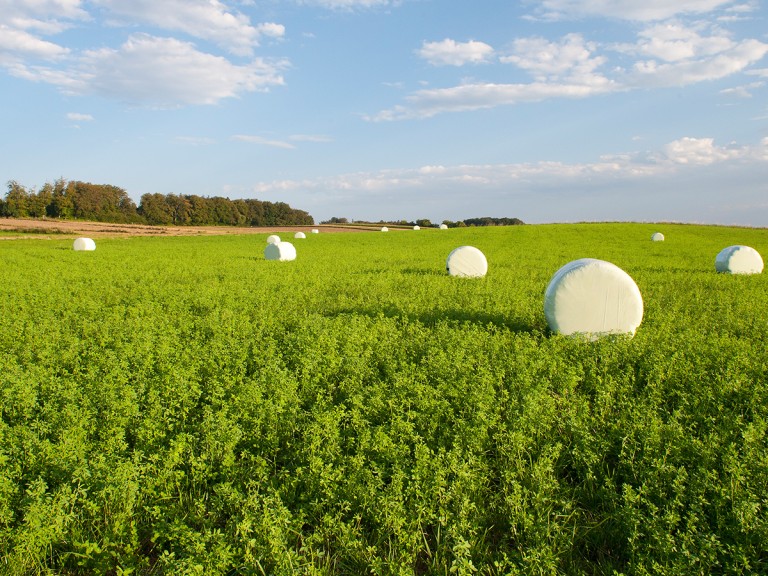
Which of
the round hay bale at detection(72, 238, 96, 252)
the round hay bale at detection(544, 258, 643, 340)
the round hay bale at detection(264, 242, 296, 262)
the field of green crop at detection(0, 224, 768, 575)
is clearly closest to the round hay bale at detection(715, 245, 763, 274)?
the field of green crop at detection(0, 224, 768, 575)

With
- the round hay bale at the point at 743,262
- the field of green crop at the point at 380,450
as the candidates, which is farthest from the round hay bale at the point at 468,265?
the round hay bale at the point at 743,262

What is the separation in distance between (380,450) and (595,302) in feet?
21.4

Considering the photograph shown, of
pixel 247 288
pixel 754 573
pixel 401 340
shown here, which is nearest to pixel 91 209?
pixel 247 288

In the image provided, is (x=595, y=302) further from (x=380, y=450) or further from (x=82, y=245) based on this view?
(x=82, y=245)

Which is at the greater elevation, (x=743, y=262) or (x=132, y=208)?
(x=132, y=208)

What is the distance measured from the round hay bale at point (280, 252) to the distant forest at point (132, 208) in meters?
87.1

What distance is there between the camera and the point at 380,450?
5043 millimetres

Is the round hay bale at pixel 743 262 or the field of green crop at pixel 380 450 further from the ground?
the round hay bale at pixel 743 262

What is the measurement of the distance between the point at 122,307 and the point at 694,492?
12.6 meters

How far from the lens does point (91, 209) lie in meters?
101

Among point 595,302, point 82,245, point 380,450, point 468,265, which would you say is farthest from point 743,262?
point 82,245

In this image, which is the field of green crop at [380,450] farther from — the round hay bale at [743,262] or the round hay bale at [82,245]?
the round hay bale at [82,245]

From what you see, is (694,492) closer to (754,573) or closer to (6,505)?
(754,573)

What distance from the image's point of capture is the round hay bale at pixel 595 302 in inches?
386
